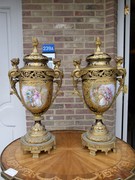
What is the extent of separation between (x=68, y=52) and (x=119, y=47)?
1.63 feet

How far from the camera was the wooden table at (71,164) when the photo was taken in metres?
1.02

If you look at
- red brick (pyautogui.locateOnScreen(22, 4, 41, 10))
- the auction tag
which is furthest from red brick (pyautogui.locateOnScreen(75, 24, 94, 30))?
the auction tag

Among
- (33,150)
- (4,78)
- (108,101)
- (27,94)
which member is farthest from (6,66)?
(108,101)

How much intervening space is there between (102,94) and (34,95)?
40 cm

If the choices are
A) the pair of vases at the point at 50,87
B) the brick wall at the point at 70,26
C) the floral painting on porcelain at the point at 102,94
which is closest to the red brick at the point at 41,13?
the brick wall at the point at 70,26

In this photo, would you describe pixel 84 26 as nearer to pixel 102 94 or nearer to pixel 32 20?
pixel 32 20

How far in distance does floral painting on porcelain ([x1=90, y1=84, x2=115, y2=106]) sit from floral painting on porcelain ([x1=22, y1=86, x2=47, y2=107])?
29cm

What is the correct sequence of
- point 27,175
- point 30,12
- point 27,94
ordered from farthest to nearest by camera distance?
point 30,12, point 27,94, point 27,175

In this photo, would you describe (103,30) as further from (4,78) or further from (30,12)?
(4,78)

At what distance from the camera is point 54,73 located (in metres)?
1.24

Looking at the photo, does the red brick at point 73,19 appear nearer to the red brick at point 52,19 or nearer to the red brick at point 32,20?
the red brick at point 52,19

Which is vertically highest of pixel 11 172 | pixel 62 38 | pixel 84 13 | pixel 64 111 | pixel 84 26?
pixel 84 13

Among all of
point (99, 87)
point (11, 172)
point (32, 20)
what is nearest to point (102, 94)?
point (99, 87)

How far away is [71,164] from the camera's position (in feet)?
3.67
